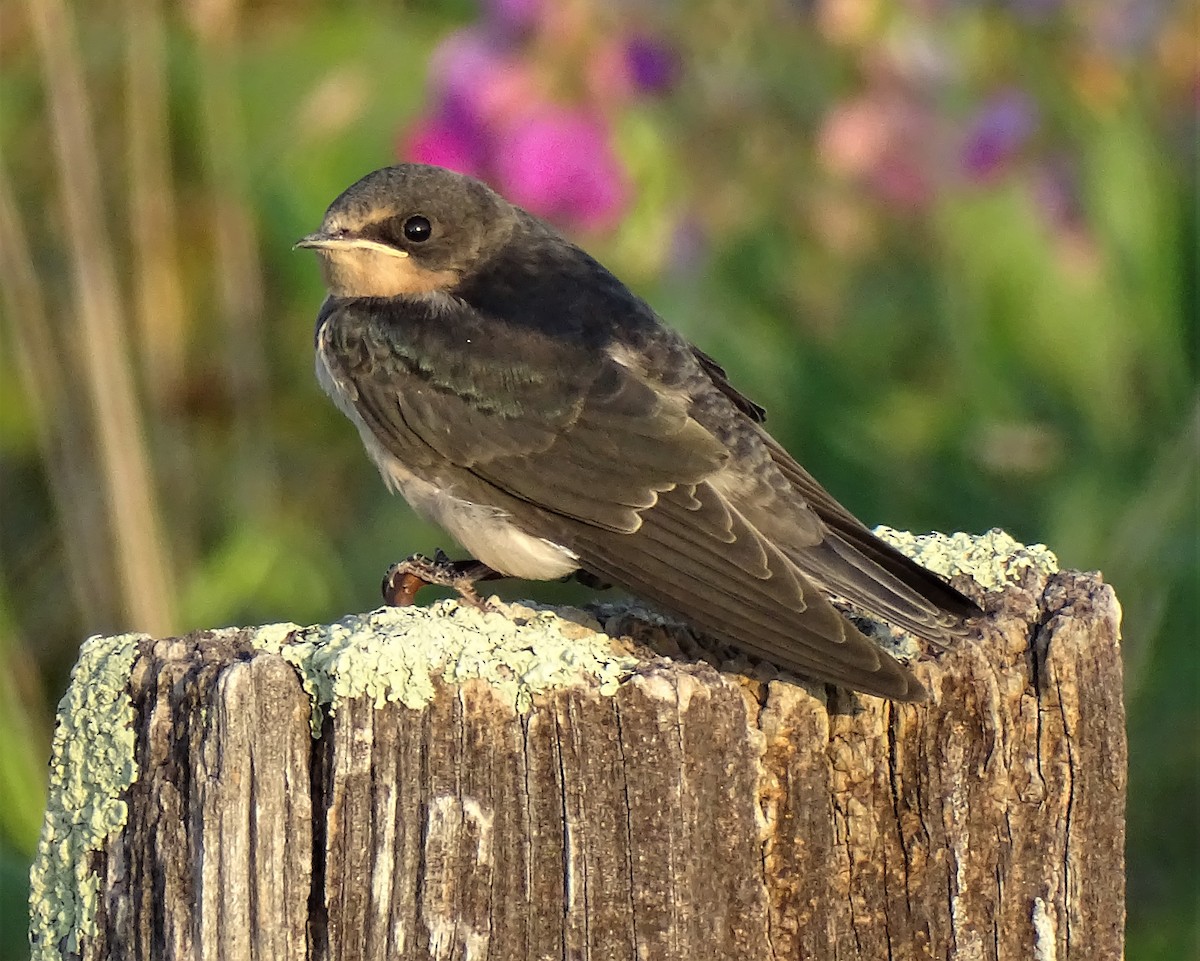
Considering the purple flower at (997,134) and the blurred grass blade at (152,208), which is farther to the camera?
the purple flower at (997,134)

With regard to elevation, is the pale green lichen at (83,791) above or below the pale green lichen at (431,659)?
below

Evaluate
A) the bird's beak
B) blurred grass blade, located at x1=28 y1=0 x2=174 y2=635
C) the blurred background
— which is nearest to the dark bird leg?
the bird's beak

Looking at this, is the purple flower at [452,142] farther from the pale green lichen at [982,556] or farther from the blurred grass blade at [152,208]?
the pale green lichen at [982,556]

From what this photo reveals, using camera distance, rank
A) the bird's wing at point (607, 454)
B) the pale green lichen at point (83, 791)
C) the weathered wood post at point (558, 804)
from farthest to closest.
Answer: the bird's wing at point (607, 454) → the pale green lichen at point (83, 791) → the weathered wood post at point (558, 804)

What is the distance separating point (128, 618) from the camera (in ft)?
16.5

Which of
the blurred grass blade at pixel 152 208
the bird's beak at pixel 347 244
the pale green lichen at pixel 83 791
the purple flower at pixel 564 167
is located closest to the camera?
the pale green lichen at pixel 83 791

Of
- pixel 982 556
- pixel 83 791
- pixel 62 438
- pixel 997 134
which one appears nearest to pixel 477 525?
pixel 982 556

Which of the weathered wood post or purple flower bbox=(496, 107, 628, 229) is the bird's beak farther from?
the weathered wood post

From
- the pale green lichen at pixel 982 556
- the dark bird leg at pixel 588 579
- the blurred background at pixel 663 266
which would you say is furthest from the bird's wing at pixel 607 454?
the blurred background at pixel 663 266

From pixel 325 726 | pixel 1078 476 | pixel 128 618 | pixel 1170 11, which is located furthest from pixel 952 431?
pixel 325 726

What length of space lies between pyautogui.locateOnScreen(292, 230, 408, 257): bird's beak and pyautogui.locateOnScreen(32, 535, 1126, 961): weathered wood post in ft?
4.85

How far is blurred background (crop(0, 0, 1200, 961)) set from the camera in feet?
15.9

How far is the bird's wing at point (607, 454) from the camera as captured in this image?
9.55ft

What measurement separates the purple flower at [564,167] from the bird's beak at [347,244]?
4.46 feet
